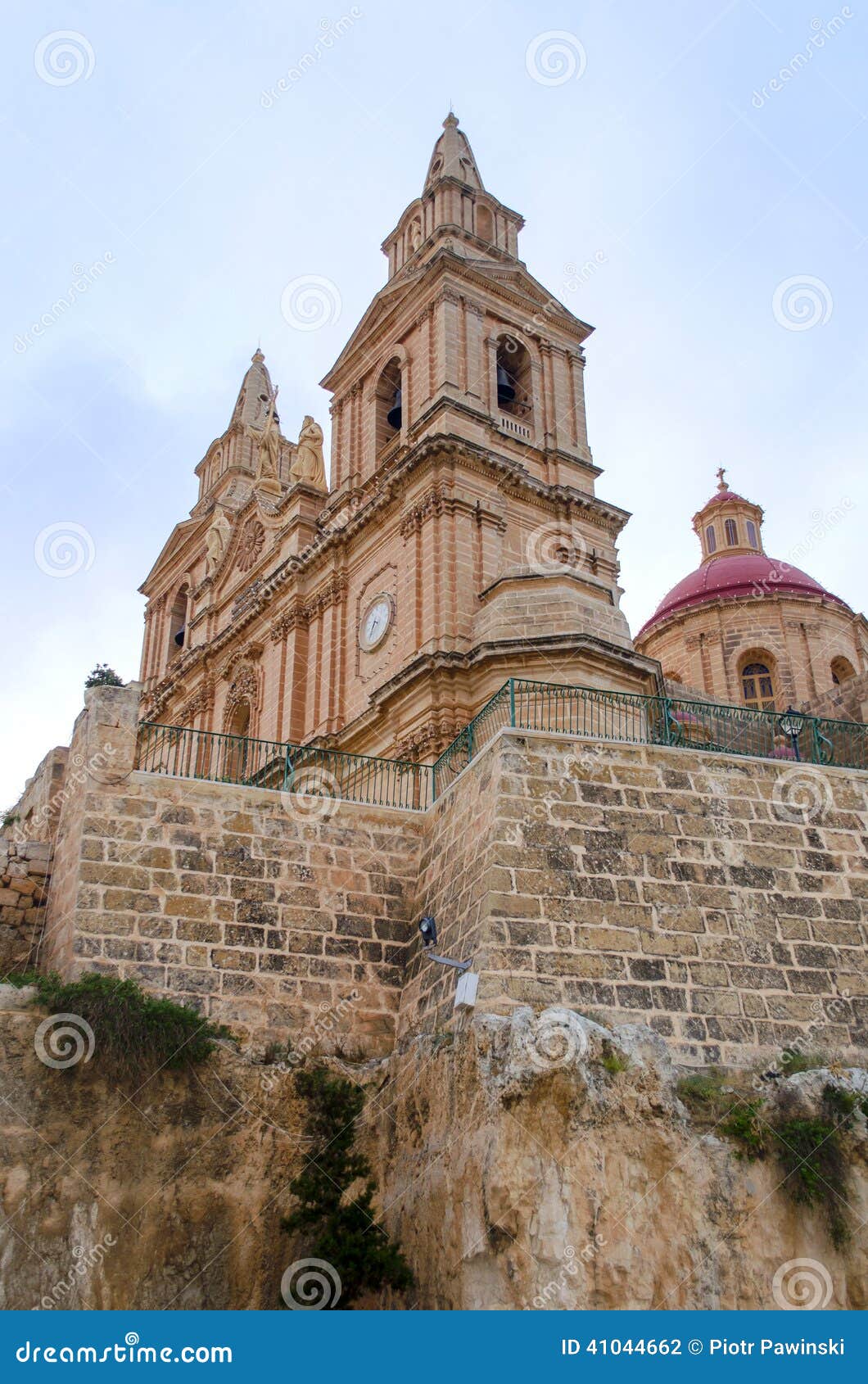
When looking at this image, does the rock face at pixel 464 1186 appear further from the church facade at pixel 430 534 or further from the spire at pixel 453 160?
the spire at pixel 453 160

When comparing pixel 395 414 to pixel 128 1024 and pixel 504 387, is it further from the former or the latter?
pixel 128 1024

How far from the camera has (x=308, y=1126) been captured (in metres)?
12.2

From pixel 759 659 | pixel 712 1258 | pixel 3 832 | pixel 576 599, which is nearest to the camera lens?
pixel 712 1258

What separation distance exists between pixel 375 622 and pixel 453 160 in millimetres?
13174

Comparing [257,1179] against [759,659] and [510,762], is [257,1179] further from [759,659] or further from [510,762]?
[759,659]

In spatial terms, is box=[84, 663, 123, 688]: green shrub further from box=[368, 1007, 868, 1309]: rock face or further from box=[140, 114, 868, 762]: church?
box=[368, 1007, 868, 1309]: rock face

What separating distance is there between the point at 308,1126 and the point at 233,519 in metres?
25.8

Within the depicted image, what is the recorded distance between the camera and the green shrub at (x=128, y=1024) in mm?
11562

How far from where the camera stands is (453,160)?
99.7ft

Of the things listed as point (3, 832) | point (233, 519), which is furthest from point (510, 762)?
point (233, 519)

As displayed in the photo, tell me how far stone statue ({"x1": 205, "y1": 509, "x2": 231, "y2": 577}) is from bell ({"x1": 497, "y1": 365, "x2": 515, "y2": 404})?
978cm

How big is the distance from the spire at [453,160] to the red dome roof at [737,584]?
1231cm

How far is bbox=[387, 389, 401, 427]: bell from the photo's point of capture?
28375 mm

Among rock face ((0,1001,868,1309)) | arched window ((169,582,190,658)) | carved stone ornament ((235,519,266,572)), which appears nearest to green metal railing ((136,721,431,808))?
rock face ((0,1001,868,1309))
